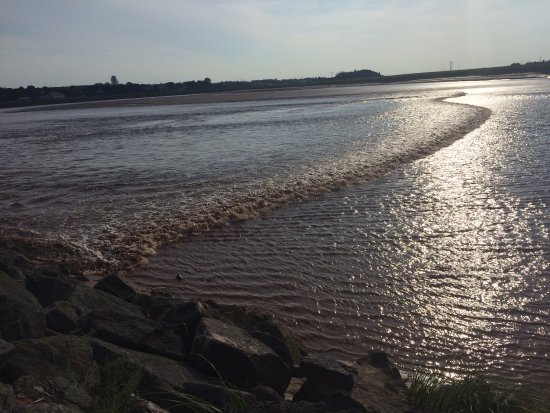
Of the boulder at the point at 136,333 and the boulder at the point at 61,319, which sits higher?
the boulder at the point at 61,319

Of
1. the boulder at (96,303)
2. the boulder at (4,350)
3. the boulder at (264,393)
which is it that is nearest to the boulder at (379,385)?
the boulder at (264,393)

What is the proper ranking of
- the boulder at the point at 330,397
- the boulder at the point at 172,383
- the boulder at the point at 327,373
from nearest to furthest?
the boulder at the point at 172,383
the boulder at the point at 330,397
the boulder at the point at 327,373

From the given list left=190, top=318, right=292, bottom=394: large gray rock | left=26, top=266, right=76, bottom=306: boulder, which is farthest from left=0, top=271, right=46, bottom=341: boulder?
left=190, top=318, right=292, bottom=394: large gray rock

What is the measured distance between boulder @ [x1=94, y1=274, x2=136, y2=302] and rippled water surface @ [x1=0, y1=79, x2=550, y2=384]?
1.05 m

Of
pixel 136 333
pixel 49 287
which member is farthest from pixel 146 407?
pixel 49 287

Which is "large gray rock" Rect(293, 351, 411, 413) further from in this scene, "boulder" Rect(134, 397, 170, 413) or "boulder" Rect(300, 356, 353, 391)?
Result: "boulder" Rect(134, 397, 170, 413)

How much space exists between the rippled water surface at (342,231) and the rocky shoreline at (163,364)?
102 centimetres

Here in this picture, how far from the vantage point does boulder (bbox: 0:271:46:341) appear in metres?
4.89

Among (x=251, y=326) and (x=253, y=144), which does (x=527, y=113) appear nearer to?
(x=253, y=144)

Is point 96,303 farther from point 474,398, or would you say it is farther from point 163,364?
point 474,398

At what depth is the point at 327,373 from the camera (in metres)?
4.78

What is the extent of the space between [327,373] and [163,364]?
4.91 feet

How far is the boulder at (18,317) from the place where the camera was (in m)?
4.89

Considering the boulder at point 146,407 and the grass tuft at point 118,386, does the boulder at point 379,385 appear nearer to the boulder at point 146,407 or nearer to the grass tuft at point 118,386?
the boulder at point 146,407
